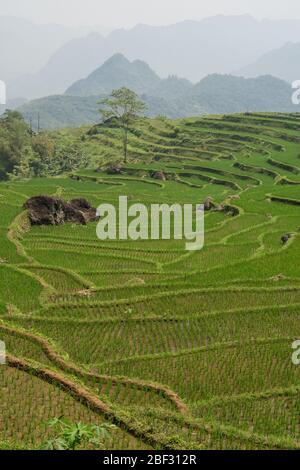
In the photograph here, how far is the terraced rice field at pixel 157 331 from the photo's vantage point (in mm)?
10602

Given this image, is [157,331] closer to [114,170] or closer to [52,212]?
[52,212]

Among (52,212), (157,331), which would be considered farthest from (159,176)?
(157,331)

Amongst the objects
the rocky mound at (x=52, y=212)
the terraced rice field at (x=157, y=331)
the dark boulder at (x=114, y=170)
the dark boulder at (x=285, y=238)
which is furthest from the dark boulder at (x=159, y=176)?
the dark boulder at (x=285, y=238)

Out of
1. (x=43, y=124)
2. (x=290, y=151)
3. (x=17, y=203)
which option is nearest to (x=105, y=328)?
(x=17, y=203)

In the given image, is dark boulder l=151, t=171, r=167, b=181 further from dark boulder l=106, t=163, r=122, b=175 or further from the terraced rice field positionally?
the terraced rice field

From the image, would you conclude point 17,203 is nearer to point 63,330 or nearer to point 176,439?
point 63,330

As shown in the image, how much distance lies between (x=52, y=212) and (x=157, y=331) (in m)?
14.4

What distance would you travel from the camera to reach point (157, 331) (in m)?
15.6

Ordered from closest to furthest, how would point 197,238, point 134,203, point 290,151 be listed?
point 197,238
point 134,203
point 290,151

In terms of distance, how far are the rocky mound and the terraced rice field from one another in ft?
1.83

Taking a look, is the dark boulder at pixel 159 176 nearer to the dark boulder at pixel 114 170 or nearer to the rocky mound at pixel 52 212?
the dark boulder at pixel 114 170

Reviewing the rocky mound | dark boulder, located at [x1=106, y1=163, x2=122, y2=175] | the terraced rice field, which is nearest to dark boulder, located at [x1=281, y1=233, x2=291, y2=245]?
the terraced rice field

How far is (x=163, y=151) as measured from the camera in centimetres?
6162

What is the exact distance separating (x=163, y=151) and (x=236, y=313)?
4673 centimetres
